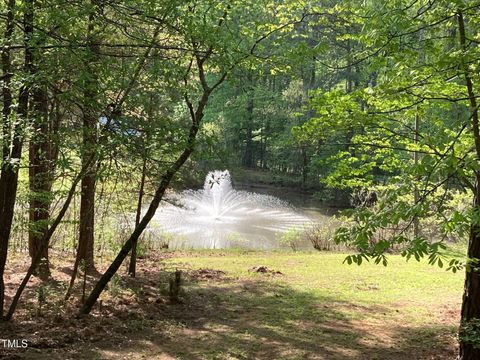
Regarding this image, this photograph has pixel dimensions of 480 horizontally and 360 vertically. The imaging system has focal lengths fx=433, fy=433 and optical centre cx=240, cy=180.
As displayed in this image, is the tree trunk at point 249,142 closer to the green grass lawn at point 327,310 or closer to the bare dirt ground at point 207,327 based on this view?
the green grass lawn at point 327,310

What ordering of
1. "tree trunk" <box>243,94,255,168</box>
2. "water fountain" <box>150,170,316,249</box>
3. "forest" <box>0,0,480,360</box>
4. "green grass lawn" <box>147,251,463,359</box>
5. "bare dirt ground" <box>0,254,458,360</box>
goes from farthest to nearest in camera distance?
"tree trunk" <box>243,94,255,168</box>
"water fountain" <box>150,170,316,249</box>
"green grass lawn" <box>147,251,463,359</box>
"bare dirt ground" <box>0,254,458,360</box>
"forest" <box>0,0,480,360</box>

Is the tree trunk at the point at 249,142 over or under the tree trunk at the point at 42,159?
over

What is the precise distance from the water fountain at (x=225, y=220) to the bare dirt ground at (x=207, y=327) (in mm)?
5400

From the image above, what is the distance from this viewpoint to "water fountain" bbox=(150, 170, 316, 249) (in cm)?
1858

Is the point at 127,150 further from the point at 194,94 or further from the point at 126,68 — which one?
the point at 194,94

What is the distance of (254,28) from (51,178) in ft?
14.0

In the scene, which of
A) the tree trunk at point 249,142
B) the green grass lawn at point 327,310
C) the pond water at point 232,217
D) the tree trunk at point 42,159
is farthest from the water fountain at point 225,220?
the tree trunk at point 249,142

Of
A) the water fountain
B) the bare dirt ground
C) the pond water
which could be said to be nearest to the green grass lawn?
the bare dirt ground

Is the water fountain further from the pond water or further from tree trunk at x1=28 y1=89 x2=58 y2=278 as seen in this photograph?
tree trunk at x1=28 y1=89 x2=58 y2=278

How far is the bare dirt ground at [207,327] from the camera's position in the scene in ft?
17.8

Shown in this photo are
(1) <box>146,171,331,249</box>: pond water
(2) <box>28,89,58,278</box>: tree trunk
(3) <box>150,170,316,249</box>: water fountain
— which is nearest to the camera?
(2) <box>28,89,58,278</box>: tree trunk

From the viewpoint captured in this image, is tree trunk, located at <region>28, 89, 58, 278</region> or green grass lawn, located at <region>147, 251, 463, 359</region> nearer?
tree trunk, located at <region>28, 89, 58, 278</region>

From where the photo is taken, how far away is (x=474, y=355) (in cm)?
509

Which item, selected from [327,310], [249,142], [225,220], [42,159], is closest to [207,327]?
[327,310]
